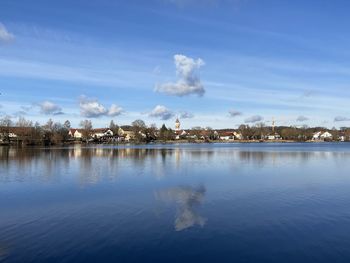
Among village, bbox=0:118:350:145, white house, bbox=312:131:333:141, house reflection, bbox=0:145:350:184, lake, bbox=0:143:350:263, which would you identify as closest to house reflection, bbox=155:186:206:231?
lake, bbox=0:143:350:263

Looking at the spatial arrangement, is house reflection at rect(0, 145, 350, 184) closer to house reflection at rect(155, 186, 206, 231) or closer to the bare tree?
house reflection at rect(155, 186, 206, 231)

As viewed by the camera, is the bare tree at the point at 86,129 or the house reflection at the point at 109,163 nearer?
the house reflection at the point at 109,163

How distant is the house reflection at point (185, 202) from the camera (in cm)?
1309

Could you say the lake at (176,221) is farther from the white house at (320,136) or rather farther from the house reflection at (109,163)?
the white house at (320,136)

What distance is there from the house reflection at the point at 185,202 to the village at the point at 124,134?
308 ft

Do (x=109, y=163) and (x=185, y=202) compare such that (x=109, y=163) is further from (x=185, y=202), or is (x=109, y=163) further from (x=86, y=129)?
(x=86, y=129)

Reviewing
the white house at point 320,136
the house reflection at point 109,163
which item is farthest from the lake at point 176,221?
the white house at point 320,136

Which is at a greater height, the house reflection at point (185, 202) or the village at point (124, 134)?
the village at point (124, 134)

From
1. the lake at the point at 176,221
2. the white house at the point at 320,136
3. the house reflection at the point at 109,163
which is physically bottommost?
the lake at the point at 176,221

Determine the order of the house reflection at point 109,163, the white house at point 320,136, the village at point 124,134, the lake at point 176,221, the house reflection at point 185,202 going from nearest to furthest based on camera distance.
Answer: the lake at point 176,221, the house reflection at point 185,202, the house reflection at point 109,163, the village at point 124,134, the white house at point 320,136

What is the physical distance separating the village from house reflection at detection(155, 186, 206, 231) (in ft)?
308

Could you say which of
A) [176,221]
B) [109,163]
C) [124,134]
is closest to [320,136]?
[124,134]

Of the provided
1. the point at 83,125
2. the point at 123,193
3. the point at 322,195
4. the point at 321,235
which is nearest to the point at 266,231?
the point at 321,235

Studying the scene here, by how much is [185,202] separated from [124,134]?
6069 inches
